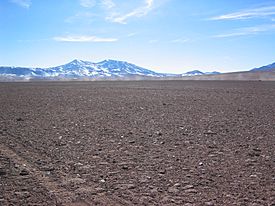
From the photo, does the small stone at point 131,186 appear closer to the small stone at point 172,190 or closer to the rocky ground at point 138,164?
the rocky ground at point 138,164

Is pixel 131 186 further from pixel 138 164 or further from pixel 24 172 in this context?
pixel 24 172

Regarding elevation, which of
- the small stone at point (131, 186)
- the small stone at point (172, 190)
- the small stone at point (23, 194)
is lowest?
the small stone at point (172, 190)

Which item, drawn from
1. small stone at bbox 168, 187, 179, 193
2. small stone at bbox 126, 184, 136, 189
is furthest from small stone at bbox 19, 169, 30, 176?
small stone at bbox 168, 187, 179, 193

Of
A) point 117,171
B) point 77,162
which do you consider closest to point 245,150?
point 117,171

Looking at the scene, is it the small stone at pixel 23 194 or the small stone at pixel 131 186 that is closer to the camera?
the small stone at pixel 23 194

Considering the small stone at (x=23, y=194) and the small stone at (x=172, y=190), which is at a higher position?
the small stone at (x=23, y=194)

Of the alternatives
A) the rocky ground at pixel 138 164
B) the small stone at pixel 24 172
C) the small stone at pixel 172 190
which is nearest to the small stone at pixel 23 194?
the rocky ground at pixel 138 164

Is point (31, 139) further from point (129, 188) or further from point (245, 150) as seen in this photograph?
point (245, 150)

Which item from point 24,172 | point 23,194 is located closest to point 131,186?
point 23,194

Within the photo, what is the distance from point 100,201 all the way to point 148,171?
1.80 meters

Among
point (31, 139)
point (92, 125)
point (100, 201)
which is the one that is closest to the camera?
point (100, 201)

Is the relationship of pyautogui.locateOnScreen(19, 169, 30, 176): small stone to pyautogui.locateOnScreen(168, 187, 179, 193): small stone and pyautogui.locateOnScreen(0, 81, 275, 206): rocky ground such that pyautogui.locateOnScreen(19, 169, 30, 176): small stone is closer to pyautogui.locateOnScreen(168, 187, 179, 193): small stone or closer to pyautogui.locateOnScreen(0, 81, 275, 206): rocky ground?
pyautogui.locateOnScreen(0, 81, 275, 206): rocky ground

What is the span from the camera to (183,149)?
923 cm

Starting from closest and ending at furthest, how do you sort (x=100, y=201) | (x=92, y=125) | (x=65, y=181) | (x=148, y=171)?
(x=100, y=201), (x=65, y=181), (x=148, y=171), (x=92, y=125)
